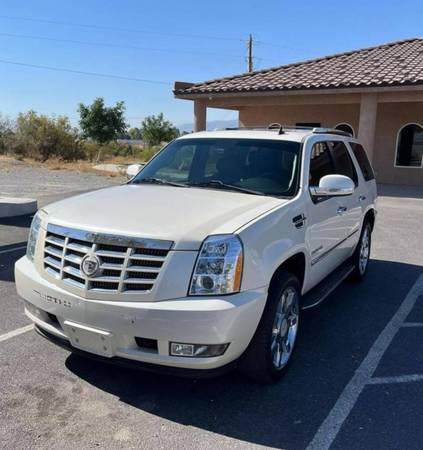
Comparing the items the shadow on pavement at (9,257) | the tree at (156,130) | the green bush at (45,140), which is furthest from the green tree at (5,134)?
the shadow on pavement at (9,257)

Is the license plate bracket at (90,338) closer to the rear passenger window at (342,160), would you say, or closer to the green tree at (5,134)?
the rear passenger window at (342,160)

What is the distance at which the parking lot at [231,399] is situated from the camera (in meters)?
2.95

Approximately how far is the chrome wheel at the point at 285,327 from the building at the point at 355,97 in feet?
39.4

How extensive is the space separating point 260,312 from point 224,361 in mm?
408

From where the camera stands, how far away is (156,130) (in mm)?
56562

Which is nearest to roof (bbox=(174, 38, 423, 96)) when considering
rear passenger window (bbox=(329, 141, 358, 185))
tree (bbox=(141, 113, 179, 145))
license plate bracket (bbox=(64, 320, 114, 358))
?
rear passenger window (bbox=(329, 141, 358, 185))

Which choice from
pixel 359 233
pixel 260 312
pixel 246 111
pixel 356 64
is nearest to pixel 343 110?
pixel 356 64

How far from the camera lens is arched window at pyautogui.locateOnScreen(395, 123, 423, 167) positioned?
1778 centimetres

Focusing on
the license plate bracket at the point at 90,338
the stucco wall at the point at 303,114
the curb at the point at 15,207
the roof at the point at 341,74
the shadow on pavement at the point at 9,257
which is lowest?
the shadow on pavement at the point at 9,257

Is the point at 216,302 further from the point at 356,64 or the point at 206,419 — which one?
the point at 356,64

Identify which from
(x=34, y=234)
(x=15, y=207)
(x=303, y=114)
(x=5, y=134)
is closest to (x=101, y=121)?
(x=5, y=134)

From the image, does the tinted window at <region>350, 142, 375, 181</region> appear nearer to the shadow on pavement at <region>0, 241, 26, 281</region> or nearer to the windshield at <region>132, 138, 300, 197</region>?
the windshield at <region>132, 138, 300, 197</region>

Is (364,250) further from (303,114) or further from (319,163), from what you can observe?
(303,114)

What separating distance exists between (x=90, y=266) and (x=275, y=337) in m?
1.49
